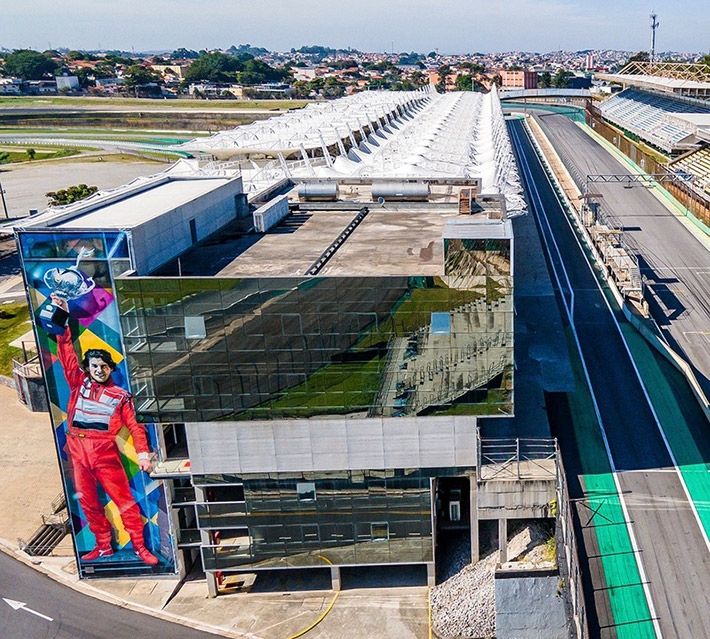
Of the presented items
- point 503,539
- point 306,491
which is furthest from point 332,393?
point 503,539

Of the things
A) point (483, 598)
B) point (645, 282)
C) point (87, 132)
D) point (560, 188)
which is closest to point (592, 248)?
point (645, 282)

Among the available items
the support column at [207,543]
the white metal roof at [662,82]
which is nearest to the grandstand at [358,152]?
the support column at [207,543]

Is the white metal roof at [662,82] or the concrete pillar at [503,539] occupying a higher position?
the white metal roof at [662,82]

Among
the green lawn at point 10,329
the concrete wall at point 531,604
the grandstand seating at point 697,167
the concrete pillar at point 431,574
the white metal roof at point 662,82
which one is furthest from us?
the white metal roof at point 662,82

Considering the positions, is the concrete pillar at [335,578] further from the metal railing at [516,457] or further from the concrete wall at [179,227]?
the concrete wall at [179,227]

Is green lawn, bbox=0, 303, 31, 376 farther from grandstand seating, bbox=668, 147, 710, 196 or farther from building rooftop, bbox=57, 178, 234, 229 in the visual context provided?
grandstand seating, bbox=668, 147, 710, 196

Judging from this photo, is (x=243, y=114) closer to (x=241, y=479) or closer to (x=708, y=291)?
(x=708, y=291)
